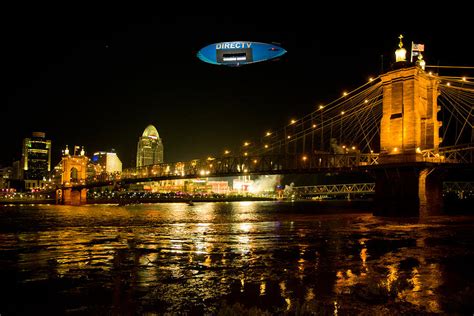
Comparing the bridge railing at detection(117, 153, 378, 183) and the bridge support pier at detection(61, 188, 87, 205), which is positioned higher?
the bridge railing at detection(117, 153, 378, 183)

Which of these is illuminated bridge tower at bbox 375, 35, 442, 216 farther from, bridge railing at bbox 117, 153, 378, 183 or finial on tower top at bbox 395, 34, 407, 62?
bridge railing at bbox 117, 153, 378, 183

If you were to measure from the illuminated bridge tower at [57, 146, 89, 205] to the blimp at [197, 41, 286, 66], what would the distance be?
82.4 metres

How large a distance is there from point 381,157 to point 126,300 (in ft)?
131

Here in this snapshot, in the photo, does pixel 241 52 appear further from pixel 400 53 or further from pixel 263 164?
pixel 263 164

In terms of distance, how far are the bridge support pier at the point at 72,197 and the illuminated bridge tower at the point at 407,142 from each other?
310ft

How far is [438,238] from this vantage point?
2630 centimetres

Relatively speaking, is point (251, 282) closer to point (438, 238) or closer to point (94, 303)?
point (94, 303)

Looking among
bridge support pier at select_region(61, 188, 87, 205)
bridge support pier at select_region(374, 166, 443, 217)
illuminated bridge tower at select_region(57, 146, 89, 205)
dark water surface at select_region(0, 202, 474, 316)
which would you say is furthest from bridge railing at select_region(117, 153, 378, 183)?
dark water surface at select_region(0, 202, 474, 316)

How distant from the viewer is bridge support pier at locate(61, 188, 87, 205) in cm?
12160

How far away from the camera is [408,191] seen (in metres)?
44.3

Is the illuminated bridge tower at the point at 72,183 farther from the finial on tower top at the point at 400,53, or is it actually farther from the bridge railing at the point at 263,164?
the finial on tower top at the point at 400,53

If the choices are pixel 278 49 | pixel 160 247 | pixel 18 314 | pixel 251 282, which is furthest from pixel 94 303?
pixel 278 49

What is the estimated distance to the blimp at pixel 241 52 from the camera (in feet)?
154

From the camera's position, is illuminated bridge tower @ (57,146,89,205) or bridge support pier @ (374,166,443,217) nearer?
bridge support pier @ (374,166,443,217)
